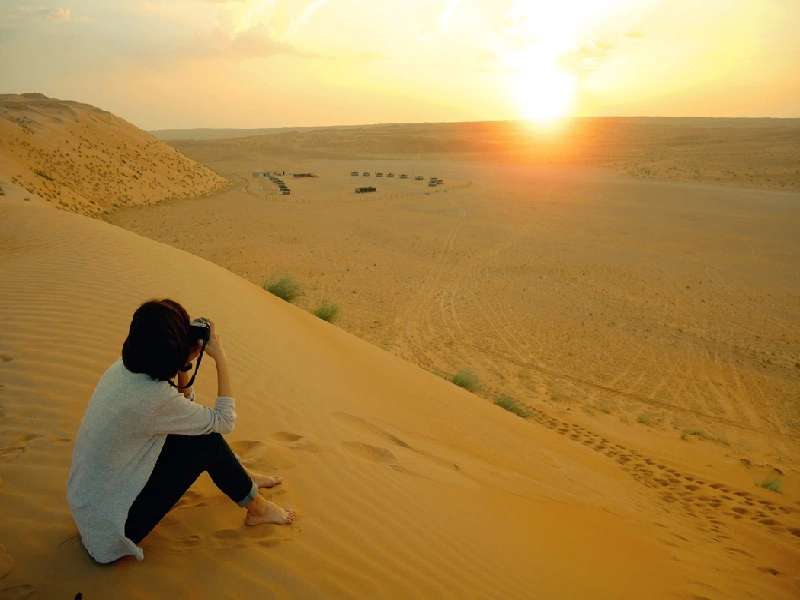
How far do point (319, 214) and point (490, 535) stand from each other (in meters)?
24.2

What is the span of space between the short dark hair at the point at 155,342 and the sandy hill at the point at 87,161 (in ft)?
60.7

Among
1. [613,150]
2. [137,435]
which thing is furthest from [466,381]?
[613,150]

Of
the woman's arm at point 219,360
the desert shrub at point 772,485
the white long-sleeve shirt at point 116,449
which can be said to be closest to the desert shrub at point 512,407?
the desert shrub at point 772,485

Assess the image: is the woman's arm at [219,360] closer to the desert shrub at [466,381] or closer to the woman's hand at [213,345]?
the woman's hand at [213,345]

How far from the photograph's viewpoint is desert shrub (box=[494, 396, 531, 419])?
8.06 meters

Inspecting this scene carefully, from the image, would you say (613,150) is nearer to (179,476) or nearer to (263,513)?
(263,513)

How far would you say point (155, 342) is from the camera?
8.01 ft

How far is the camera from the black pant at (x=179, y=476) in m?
2.62

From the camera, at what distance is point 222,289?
8430 mm

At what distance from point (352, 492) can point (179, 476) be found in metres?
1.21

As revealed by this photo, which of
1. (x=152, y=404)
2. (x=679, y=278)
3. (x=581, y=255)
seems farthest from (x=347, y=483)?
(x=581, y=255)

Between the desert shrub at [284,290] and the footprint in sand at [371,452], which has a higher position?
the desert shrub at [284,290]

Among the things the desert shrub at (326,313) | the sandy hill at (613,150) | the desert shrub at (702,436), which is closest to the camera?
the desert shrub at (702,436)

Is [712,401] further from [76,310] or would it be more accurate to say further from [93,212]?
[93,212]
